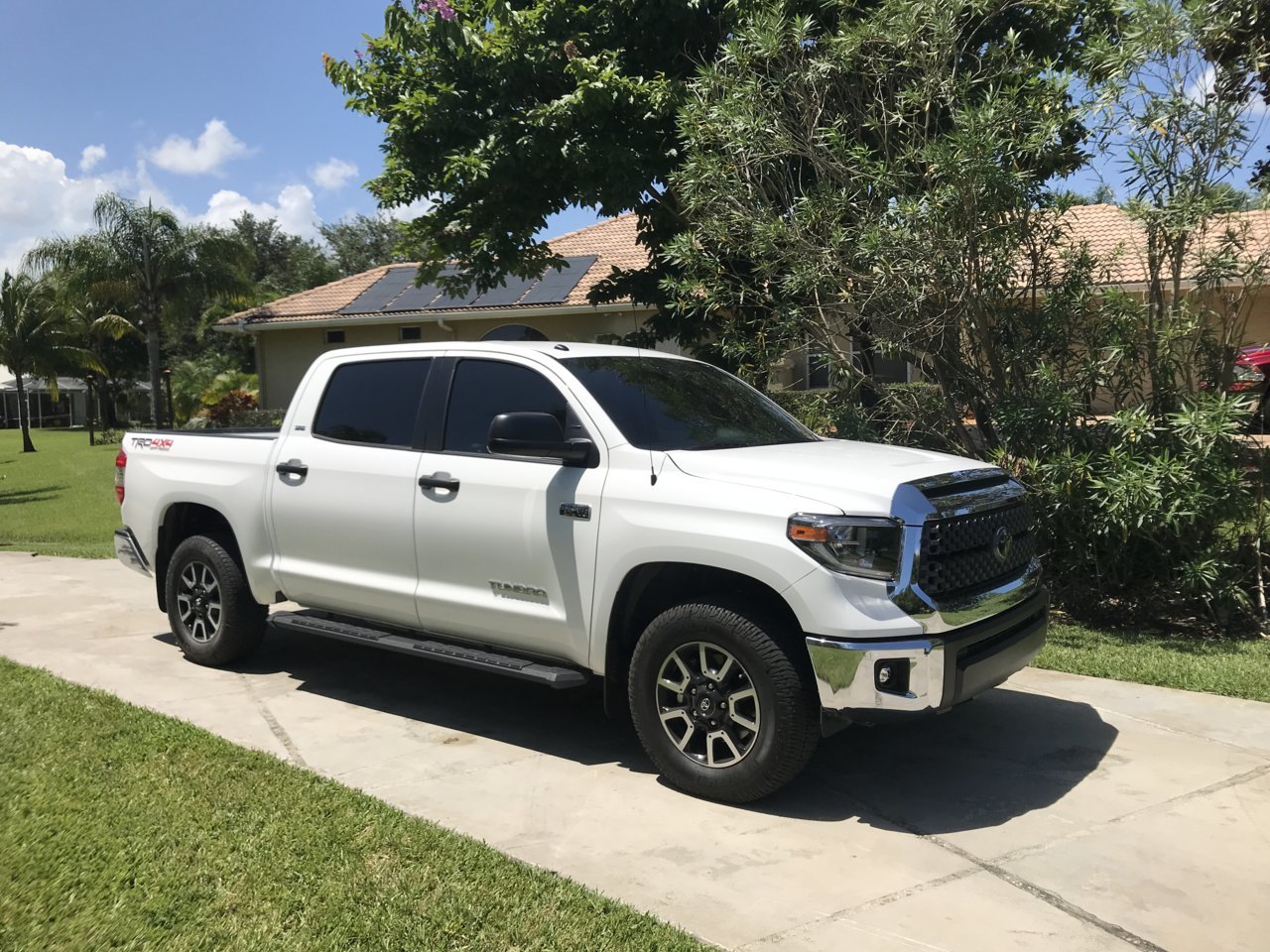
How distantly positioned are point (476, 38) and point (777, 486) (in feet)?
25.5

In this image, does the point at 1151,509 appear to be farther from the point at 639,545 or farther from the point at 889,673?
the point at 639,545

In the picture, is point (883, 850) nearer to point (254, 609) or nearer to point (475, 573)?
point (475, 573)

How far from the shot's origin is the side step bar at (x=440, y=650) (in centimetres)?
498

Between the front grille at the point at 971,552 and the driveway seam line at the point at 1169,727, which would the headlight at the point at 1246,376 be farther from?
the front grille at the point at 971,552

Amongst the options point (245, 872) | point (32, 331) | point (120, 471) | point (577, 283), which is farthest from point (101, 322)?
point (245, 872)

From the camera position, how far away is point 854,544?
425 centimetres

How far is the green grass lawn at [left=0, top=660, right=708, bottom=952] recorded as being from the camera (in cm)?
342

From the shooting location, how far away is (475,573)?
530 cm

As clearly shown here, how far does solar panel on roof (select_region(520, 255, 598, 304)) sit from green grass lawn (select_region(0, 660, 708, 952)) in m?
18.3

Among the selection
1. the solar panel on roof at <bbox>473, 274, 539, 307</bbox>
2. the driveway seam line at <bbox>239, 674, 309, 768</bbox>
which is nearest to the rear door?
the driveway seam line at <bbox>239, 674, 309, 768</bbox>

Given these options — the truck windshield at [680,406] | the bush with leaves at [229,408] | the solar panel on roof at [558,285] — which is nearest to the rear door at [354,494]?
the truck windshield at [680,406]

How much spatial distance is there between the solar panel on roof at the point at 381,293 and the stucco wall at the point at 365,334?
0.52 meters

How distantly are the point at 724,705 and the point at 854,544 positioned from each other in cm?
90

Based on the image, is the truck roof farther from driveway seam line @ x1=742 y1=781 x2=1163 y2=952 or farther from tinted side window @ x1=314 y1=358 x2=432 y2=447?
driveway seam line @ x1=742 y1=781 x2=1163 y2=952
